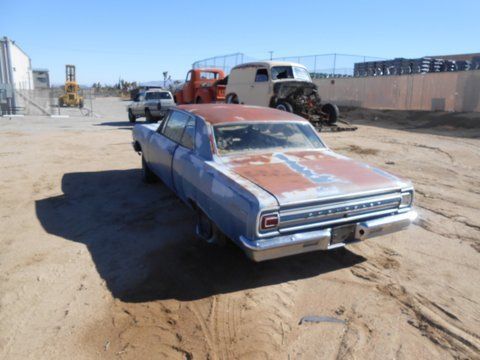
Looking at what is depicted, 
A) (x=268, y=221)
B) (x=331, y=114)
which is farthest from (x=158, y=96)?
(x=268, y=221)

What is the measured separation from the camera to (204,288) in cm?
349

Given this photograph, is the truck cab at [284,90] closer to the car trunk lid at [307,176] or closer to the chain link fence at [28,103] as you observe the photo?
the car trunk lid at [307,176]

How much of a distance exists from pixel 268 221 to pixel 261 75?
12156 mm

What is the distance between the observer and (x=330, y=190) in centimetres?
345

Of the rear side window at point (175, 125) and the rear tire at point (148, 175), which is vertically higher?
the rear side window at point (175, 125)

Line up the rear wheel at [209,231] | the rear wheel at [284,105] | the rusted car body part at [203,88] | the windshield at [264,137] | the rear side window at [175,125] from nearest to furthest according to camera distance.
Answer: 1. the rear wheel at [209,231]
2. the windshield at [264,137]
3. the rear side window at [175,125]
4. the rear wheel at [284,105]
5. the rusted car body part at [203,88]

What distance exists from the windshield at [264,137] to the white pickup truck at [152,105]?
442 inches

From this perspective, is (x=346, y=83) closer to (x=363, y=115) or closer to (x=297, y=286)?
(x=363, y=115)

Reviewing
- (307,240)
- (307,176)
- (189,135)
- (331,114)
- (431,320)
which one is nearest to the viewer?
(431,320)

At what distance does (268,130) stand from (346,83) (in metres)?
22.5

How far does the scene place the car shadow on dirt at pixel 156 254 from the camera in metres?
3.54

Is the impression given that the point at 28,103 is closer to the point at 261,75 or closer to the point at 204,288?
the point at 261,75

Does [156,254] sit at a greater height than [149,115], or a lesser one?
lesser

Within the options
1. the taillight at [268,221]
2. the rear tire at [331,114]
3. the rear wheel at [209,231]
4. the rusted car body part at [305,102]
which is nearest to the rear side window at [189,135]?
the rear wheel at [209,231]
